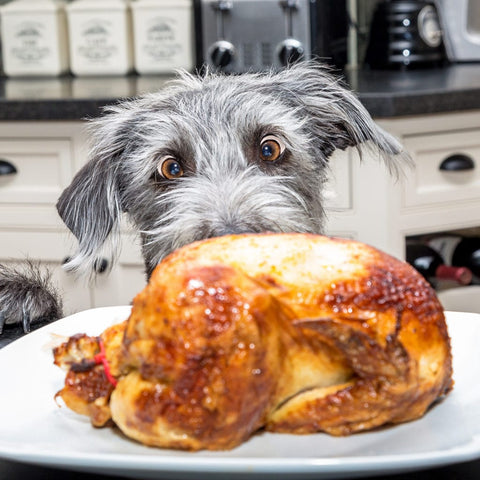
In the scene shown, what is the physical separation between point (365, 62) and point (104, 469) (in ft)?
7.91

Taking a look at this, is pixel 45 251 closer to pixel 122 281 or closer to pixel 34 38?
pixel 122 281

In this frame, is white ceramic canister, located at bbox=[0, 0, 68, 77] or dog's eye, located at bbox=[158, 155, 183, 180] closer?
dog's eye, located at bbox=[158, 155, 183, 180]

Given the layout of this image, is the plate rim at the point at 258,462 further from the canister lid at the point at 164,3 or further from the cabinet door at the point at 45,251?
the canister lid at the point at 164,3

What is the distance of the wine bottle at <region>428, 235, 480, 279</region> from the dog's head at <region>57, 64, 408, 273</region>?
100 centimetres

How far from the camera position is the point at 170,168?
1.22 m

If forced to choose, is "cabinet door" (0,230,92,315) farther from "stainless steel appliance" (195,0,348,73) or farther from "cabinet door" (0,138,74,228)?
"stainless steel appliance" (195,0,348,73)

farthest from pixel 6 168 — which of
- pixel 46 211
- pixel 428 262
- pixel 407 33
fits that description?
pixel 407 33

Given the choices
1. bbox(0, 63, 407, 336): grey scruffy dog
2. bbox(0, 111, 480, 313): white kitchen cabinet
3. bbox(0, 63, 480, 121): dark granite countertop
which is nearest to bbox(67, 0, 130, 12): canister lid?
bbox(0, 63, 480, 121): dark granite countertop

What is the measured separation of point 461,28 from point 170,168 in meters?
1.80

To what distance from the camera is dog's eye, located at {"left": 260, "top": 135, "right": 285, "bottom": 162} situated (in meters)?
1.21

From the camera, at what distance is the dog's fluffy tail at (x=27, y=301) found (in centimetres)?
102

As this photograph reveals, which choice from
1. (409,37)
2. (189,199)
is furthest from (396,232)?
(189,199)

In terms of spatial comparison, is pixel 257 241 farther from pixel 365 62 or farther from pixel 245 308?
pixel 365 62

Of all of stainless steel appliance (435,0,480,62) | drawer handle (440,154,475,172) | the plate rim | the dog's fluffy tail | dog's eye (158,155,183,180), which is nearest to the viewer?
the plate rim
